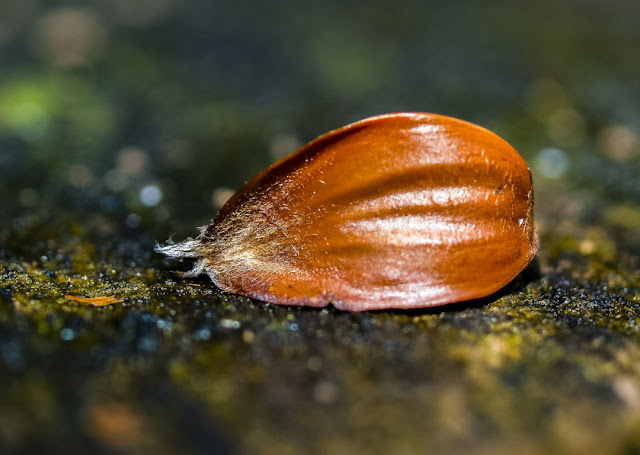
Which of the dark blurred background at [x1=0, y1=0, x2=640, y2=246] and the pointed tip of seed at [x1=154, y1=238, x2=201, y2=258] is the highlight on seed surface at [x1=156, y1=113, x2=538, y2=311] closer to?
the pointed tip of seed at [x1=154, y1=238, x2=201, y2=258]

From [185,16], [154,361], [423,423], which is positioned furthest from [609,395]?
[185,16]

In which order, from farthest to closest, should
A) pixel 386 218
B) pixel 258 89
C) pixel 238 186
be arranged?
pixel 258 89, pixel 238 186, pixel 386 218

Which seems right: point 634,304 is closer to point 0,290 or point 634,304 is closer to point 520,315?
point 520,315

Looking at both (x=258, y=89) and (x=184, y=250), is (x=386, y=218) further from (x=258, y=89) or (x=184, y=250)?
(x=258, y=89)

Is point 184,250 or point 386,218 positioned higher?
point 386,218

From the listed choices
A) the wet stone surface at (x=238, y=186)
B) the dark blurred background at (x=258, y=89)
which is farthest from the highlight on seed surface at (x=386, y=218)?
the dark blurred background at (x=258, y=89)

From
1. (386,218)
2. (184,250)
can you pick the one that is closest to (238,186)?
(184,250)
